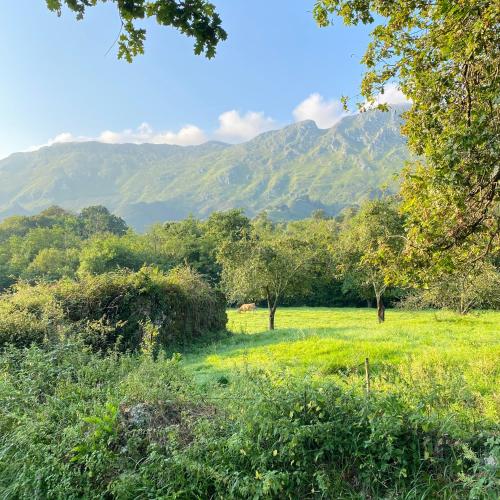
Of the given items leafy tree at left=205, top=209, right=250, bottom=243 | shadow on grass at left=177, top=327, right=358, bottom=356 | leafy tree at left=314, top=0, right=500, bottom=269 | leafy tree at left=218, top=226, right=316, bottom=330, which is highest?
leafy tree at left=205, top=209, right=250, bottom=243

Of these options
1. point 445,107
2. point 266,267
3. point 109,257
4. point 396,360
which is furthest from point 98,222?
point 445,107

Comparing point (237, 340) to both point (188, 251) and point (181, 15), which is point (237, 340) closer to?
point (181, 15)

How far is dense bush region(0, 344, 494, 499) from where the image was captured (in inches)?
182

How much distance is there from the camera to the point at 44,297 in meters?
17.0

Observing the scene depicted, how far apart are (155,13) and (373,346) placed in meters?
11.4

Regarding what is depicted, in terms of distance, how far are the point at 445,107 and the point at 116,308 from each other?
52.2ft

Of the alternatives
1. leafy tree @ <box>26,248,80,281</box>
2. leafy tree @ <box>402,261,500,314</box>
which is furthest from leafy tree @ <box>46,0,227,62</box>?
leafy tree @ <box>26,248,80,281</box>

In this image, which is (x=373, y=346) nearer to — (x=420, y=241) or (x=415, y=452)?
(x=420, y=241)

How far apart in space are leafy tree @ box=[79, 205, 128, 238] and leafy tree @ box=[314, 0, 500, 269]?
297 ft

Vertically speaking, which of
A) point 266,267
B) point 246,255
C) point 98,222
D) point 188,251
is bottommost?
point 266,267

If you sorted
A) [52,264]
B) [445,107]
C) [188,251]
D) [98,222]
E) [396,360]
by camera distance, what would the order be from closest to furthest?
[445,107] → [396,360] → [52,264] → [188,251] → [98,222]

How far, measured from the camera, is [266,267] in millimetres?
25531

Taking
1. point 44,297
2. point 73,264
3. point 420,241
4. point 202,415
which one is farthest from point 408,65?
point 73,264

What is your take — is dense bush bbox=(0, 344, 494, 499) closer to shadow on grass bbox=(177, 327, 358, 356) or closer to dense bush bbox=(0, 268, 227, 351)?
dense bush bbox=(0, 268, 227, 351)
